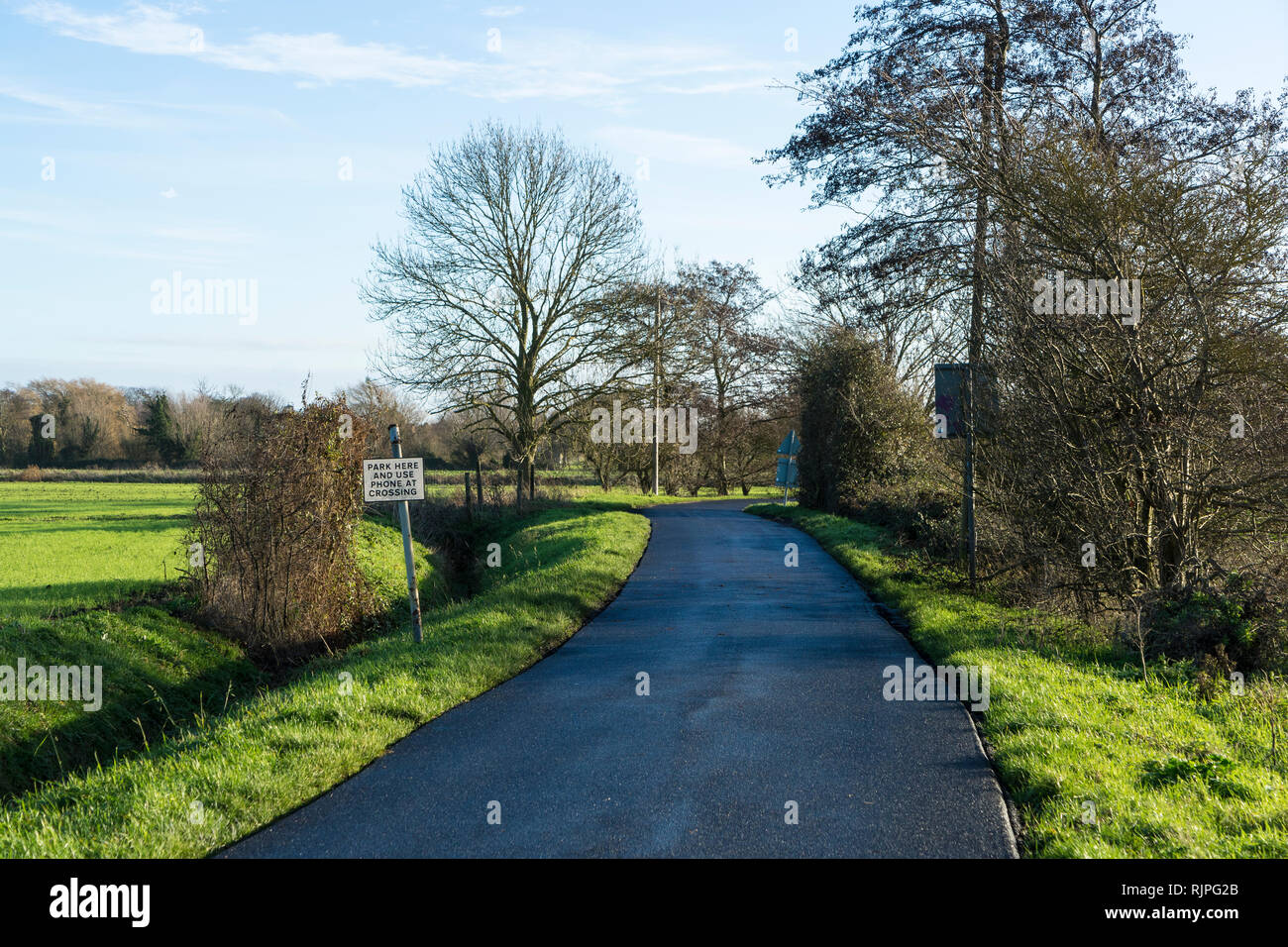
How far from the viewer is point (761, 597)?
46.0 ft

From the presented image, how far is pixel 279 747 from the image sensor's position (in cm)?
663

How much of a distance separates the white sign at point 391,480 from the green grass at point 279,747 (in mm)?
1705

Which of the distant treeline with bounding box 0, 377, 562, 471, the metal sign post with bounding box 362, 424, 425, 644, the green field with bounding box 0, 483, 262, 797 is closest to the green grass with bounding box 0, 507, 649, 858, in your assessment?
the green field with bounding box 0, 483, 262, 797

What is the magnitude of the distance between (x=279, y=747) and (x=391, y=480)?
409 cm

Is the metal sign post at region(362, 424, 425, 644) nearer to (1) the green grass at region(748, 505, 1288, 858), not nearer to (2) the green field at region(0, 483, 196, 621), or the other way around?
(1) the green grass at region(748, 505, 1288, 858)

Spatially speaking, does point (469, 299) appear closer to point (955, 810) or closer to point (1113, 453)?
point (1113, 453)

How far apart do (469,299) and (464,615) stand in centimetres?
2210

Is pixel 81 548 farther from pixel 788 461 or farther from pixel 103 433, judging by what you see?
pixel 103 433

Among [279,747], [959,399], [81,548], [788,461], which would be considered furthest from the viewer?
[788,461]

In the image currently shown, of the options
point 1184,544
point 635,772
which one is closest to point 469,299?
point 1184,544

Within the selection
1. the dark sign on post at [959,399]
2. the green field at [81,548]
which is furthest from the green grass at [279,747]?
the green field at [81,548]

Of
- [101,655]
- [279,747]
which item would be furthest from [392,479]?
[101,655]

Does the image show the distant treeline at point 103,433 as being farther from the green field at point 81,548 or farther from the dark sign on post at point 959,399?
the dark sign on post at point 959,399

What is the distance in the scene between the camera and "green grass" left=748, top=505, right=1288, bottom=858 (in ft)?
16.2
